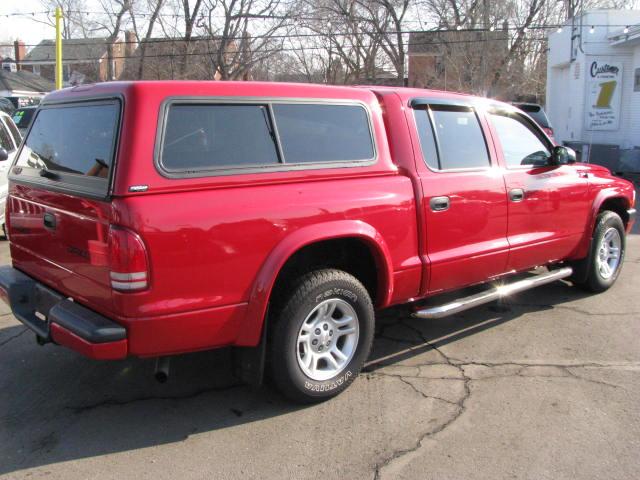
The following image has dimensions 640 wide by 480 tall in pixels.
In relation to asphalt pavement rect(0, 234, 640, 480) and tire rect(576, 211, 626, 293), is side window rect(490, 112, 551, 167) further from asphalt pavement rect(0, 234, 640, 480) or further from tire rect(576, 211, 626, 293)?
asphalt pavement rect(0, 234, 640, 480)

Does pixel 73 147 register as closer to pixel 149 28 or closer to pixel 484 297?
pixel 484 297

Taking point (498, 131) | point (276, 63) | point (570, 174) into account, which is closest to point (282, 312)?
point (498, 131)

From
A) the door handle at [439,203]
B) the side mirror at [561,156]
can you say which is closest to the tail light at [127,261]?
the door handle at [439,203]

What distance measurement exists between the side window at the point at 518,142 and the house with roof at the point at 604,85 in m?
12.9

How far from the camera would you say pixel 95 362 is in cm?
436

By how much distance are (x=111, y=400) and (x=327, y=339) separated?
1.44 metres

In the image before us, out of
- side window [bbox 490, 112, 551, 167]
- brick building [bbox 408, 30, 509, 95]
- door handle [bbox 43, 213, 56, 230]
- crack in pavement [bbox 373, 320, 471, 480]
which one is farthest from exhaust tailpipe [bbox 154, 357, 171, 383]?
brick building [bbox 408, 30, 509, 95]

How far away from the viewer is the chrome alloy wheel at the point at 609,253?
5.98m

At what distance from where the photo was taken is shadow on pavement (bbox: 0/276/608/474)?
3320 millimetres

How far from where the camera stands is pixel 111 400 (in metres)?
3.81

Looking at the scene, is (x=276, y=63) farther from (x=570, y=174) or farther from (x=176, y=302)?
(x=176, y=302)

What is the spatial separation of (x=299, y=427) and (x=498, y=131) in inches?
114

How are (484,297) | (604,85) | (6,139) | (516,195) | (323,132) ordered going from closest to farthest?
1. (323,132)
2. (484,297)
3. (516,195)
4. (6,139)
5. (604,85)

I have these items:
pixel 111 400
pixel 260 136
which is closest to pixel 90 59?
pixel 111 400
